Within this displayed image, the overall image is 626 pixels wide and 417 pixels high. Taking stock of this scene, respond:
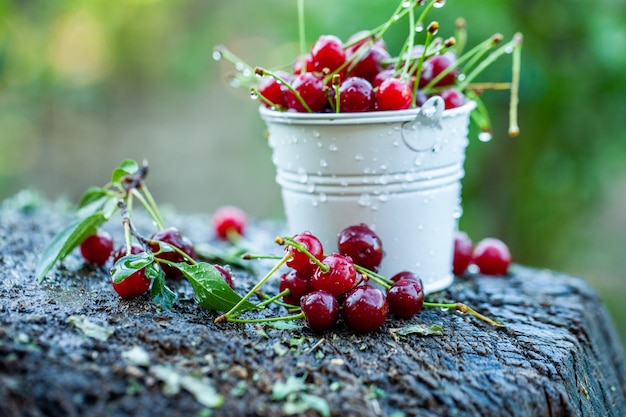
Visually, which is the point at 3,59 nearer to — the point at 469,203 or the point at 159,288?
the point at 469,203

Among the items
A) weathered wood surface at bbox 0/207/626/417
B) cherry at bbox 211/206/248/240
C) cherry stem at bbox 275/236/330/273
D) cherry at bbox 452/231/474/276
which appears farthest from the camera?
cherry at bbox 211/206/248/240

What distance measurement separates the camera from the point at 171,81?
15.5 feet

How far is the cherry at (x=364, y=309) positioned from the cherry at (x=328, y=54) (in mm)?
446

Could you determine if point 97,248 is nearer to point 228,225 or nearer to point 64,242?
point 64,242

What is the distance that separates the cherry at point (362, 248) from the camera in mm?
1214

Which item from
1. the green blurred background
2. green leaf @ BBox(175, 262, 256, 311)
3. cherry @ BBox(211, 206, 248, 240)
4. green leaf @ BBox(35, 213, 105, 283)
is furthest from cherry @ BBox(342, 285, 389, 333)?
the green blurred background

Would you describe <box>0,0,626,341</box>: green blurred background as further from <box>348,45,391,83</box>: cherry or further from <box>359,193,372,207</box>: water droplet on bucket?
<box>359,193,372,207</box>: water droplet on bucket

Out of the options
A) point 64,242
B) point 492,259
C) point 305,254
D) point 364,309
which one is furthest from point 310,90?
point 492,259

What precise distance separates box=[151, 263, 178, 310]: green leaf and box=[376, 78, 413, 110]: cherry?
0.51 metres

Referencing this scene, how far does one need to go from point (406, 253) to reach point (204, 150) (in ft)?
13.1

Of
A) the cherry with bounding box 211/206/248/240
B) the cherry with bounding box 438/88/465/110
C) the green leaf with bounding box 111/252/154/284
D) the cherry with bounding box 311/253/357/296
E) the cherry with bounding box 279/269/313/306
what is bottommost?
the cherry with bounding box 211/206/248/240

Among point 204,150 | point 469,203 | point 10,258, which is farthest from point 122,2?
point 10,258

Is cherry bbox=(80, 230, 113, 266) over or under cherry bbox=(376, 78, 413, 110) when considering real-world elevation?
under

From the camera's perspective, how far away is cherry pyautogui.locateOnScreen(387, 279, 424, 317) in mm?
1175
